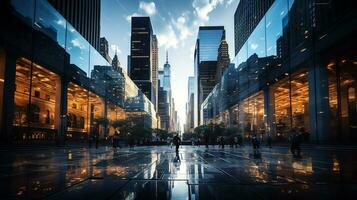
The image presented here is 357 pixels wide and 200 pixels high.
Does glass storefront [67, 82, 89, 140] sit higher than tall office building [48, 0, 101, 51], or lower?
lower

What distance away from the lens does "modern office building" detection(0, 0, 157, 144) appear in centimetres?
3772

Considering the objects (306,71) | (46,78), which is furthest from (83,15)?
(306,71)

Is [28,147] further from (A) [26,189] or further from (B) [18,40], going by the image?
(A) [26,189]

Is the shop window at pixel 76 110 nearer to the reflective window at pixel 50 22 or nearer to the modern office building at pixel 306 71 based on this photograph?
the reflective window at pixel 50 22

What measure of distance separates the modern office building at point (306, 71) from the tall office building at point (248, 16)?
173 feet

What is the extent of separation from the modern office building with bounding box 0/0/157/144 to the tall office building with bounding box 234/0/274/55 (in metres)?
62.0

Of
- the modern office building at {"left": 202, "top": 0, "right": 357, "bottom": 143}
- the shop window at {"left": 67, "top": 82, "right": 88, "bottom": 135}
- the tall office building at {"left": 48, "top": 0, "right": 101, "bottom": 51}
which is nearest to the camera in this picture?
the modern office building at {"left": 202, "top": 0, "right": 357, "bottom": 143}

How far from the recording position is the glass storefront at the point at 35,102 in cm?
4188

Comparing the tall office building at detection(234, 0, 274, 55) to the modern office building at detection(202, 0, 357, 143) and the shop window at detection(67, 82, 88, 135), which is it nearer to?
the modern office building at detection(202, 0, 357, 143)

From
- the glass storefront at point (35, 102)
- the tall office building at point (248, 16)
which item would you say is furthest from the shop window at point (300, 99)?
the tall office building at point (248, 16)

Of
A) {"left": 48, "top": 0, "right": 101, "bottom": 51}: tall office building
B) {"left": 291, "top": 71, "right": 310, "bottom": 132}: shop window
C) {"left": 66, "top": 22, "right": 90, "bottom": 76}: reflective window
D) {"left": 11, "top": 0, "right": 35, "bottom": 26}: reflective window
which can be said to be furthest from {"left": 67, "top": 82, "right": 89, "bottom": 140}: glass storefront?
{"left": 291, "top": 71, "right": 310, "bottom": 132}: shop window

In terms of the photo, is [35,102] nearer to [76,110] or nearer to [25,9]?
[76,110]

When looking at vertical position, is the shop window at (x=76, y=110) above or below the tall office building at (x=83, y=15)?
below

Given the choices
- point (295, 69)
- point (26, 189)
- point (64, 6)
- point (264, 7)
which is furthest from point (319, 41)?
point (264, 7)
